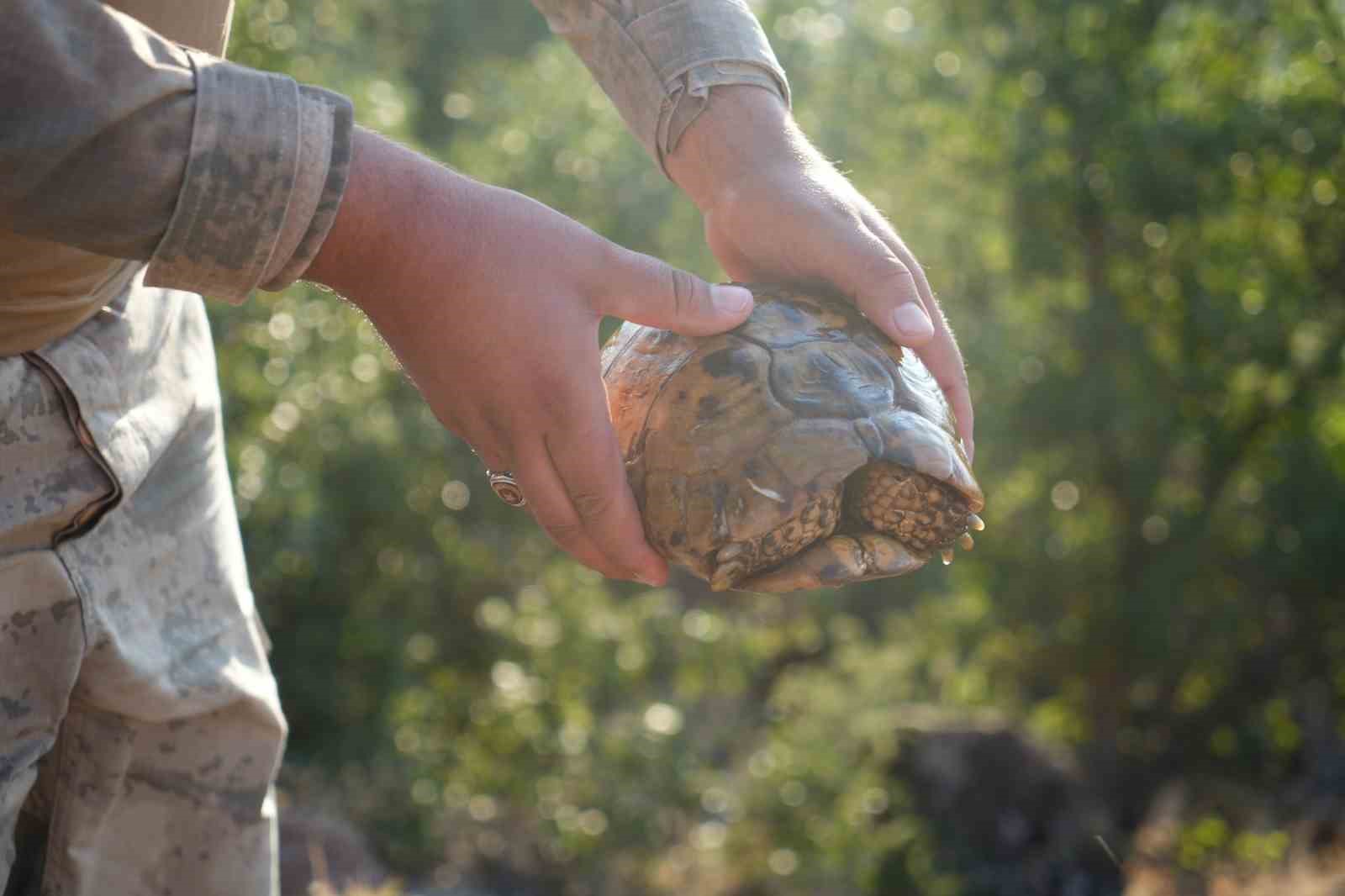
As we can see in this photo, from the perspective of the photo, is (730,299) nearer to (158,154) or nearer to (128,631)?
(158,154)

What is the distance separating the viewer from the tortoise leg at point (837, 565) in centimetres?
157

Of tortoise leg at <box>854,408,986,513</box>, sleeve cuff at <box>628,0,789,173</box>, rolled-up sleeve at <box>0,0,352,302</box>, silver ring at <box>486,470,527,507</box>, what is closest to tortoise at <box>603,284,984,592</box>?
tortoise leg at <box>854,408,986,513</box>

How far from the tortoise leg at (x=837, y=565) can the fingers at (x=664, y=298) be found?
277mm

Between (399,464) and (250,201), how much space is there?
4.54 m

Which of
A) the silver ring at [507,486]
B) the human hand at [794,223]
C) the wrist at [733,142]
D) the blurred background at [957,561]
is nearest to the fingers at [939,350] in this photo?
the human hand at [794,223]

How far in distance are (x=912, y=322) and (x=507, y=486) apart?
0.50m

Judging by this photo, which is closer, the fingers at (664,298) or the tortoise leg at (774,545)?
the fingers at (664,298)

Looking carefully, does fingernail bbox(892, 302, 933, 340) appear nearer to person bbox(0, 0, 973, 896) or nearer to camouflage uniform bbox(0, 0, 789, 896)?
person bbox(0, 0, 973, 896)

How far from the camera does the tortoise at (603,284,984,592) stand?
1.56 metres

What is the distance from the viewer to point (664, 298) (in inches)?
54.7

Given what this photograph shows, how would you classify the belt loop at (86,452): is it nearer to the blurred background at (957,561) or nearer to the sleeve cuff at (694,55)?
the sleeve cuff at (694,55)

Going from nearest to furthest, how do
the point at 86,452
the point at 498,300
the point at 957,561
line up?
the point at 498,300
the point at 86,452
the point at 957,561

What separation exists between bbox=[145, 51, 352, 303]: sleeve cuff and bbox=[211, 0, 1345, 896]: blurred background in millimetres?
3247

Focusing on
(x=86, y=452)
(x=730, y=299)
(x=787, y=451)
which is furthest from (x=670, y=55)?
(x=86, y=452)
